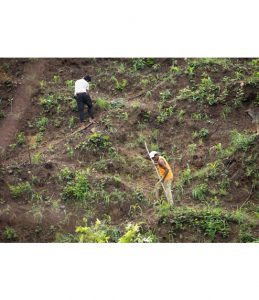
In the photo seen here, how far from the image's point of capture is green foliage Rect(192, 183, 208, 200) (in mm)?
9195

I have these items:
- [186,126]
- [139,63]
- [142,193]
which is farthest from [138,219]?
[139,63]

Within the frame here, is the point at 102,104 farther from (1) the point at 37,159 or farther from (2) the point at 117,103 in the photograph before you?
(1) the point at 37,159

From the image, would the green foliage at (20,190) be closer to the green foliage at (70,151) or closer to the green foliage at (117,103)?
the green foliage at (70,151)

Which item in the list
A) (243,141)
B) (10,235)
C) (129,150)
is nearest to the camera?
(10,235)

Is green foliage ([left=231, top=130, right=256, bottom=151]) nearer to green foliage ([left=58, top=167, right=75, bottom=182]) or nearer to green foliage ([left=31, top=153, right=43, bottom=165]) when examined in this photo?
green foliage ([left=58, top=167, right=75, bottom=182])

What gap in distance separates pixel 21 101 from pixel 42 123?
2.98ft

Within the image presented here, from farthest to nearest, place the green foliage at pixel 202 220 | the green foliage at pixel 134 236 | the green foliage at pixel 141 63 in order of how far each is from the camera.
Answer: the green foliage at pixel 141 63 → the green foliage at pixel 202 220 → the green foliage at pixel 134 236

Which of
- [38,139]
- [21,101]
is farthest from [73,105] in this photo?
[21,101]

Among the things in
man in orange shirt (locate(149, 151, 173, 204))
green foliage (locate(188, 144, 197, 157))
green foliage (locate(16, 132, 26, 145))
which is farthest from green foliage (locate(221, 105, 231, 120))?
green foliage (locate(16, 132, 26, 145))

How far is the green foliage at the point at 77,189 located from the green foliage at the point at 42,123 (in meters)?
2.16

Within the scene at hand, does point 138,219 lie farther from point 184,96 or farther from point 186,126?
point 184,96

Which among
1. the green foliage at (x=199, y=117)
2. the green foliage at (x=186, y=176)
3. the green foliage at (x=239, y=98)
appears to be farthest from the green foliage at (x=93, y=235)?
the green foliage at (x=239, y=98)

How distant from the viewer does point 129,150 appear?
10.5 meters

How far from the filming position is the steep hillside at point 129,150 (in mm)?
8617
